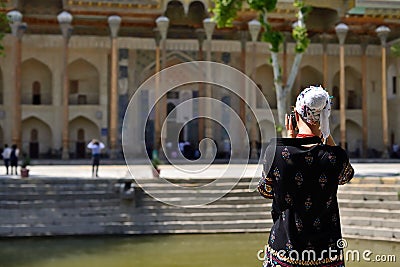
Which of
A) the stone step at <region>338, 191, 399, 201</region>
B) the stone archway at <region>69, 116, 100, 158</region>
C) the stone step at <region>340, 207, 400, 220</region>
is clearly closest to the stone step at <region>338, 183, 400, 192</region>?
the stone step at <region>338, 191, 399, 201</region>

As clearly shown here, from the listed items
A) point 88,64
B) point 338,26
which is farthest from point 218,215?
point 88,64

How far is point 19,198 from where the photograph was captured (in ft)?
37.1

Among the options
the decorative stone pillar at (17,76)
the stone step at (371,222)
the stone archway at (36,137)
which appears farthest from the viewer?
the stone archway at (36,137)

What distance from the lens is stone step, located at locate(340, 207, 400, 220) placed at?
10562mm

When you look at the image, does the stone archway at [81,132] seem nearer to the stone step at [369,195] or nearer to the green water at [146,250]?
the green water at [146,250]

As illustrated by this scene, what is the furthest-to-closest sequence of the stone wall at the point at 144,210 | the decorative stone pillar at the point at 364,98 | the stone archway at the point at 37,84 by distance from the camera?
the stone archway at the point at 37,84 < the decorative stone pillar at the point at 364,98 < the stone wall at the point at 144,210

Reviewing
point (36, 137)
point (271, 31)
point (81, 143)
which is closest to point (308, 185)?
point (271, 31)

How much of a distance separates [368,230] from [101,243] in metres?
5.19

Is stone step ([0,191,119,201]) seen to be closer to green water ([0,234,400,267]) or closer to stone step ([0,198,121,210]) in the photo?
stone step ([0,198,121,210])

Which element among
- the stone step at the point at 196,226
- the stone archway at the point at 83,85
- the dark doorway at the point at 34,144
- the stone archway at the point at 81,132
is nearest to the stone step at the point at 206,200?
the stone step at the point at 196,226

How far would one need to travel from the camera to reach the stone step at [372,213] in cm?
1056

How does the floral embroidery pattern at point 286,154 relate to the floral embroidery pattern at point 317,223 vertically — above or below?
above

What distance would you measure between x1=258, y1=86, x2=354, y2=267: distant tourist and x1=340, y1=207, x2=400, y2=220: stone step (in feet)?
27.5

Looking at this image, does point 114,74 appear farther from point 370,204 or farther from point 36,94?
point 370,204
